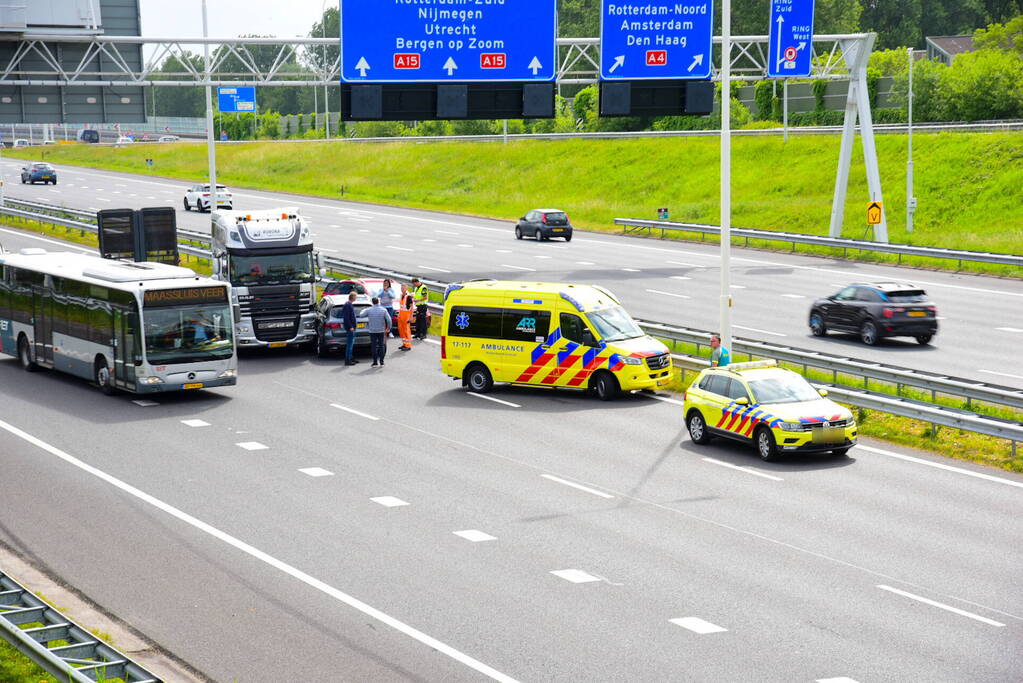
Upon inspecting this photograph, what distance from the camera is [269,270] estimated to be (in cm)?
3247

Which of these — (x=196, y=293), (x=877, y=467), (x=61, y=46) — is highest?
(x=61, y=46)

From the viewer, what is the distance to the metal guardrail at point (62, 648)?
10758 mm

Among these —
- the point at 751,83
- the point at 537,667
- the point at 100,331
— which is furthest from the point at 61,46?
the point at 751,83

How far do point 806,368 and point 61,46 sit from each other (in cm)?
2907

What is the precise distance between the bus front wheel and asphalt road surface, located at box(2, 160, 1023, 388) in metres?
15.4

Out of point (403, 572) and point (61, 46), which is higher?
point (61, 46)

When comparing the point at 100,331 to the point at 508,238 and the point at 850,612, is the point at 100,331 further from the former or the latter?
the point at 508,238

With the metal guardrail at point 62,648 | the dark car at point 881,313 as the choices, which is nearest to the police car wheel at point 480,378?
the dark car at point 881,313

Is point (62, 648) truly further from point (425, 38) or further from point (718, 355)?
point (425, 38)

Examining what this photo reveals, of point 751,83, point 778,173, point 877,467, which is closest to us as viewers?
point 877,467

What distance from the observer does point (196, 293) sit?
88.9 ft

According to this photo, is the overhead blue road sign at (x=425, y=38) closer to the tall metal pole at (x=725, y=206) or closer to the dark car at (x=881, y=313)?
the dark car at (x=881, y=313)

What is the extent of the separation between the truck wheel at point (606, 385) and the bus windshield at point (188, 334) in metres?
7.50

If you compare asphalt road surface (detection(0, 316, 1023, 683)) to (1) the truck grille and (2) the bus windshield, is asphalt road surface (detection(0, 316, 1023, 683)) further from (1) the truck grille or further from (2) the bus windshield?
(2) the bus windshield
